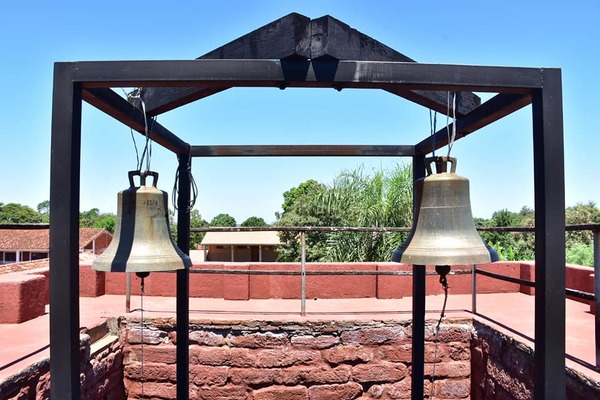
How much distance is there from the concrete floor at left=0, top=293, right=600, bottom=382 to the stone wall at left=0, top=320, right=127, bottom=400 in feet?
A: 0.23

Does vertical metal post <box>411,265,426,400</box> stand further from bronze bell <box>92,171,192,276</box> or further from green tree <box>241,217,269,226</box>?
green tree <box>241,217,269,226</box>

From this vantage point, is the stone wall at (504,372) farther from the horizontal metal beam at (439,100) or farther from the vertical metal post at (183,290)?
the vertical metal post at (183,290)

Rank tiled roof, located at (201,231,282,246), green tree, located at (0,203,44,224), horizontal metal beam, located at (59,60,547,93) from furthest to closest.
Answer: green tree, located at (0,203,44,224), tiled roof, located at (201,231,282,246), horizontal metal beam, located at (59,60,547,93)

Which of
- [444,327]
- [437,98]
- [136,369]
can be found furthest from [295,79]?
[136,369]

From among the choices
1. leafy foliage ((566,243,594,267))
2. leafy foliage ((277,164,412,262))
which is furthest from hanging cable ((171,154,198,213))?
leafy foliage ((566,243,594,267))

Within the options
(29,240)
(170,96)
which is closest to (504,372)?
(170,96)

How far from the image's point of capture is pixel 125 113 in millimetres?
2178

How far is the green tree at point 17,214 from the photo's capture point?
5520 cm

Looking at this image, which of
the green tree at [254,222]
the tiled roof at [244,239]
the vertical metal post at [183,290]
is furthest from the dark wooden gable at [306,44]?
the green tree at [254,222]

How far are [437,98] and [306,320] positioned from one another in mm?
2330

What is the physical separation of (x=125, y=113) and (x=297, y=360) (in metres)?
2.61

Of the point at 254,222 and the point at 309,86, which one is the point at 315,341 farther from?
the point at 254,222

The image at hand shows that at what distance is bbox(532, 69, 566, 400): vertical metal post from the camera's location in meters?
1.76

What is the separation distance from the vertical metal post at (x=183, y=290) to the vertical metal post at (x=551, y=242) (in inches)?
83.3
